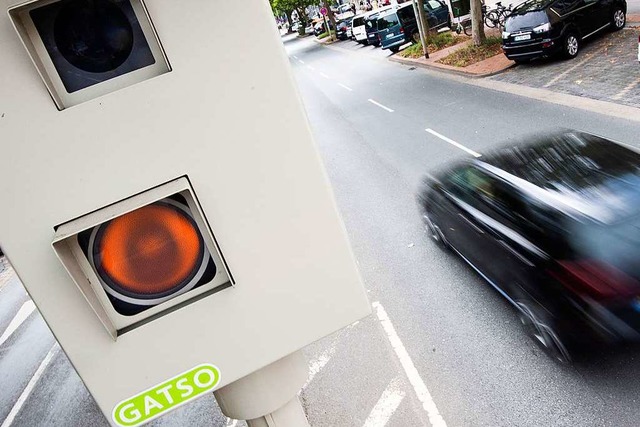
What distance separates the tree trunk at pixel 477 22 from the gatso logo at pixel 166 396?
18195mm

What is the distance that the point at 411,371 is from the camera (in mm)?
5340

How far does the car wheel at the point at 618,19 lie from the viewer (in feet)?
48.9

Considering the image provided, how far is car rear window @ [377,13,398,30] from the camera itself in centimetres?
2538

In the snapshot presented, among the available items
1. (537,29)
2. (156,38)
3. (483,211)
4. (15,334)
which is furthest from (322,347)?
(537,29)

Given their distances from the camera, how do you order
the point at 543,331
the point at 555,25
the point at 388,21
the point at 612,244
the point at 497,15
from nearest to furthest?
the point at 612,244, the point at 543,331, the point at 555,25, the point at 497,15, the point at 388,21

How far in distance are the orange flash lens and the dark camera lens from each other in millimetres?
373

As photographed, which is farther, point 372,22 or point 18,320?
point 372,22

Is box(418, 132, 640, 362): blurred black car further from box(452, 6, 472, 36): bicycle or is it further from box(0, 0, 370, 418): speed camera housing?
box(452, 6, 472, 36): bicycle

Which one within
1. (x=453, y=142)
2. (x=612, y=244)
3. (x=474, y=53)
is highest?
(x=612, y=244)

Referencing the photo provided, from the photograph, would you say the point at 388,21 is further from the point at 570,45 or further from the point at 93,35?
the point at 93,35

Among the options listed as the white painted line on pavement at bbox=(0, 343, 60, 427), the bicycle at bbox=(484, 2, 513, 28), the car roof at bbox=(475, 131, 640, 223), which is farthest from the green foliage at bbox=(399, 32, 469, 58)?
the white painted line on pavement at bbox=(0, 343, 60, 427)

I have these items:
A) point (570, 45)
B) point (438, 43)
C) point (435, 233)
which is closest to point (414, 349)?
point (435, 233)

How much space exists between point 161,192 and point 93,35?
1.36 ft

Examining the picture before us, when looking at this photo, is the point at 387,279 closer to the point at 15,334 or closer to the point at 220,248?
the point at 220,248
